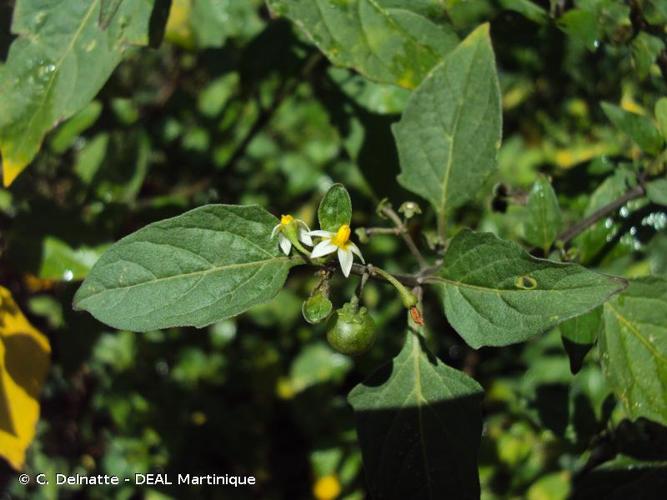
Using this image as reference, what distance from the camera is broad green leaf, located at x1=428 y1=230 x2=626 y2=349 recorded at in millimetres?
979

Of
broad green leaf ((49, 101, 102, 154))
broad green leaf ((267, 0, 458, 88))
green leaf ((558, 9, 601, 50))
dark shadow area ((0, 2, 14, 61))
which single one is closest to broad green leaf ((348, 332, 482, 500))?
broad green leaf ((267, 0, 458, 88))

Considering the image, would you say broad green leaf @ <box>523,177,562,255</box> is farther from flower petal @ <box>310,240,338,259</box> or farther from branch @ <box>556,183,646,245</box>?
flower petal @ <box>310,240,338,259</box>

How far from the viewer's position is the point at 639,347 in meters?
1.34

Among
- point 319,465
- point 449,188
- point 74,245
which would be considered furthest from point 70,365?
point 449,188

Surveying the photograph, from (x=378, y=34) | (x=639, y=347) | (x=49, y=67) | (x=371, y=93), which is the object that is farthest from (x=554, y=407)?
(x=49, y=67)

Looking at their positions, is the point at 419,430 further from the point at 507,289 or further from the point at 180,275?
the point at 180,275

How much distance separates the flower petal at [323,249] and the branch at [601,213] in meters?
0.56

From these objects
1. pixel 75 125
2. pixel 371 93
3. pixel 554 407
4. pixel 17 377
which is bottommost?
pixel 554 407

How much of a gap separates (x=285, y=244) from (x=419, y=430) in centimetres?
36

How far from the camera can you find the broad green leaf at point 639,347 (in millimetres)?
1294

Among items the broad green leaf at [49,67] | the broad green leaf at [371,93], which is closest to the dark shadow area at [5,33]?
the broad green leaf at [49,67]

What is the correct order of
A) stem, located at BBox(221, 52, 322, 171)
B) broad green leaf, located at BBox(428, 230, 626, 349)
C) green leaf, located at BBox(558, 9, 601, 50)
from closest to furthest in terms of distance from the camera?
broad green leaf, located at BBox(428, 230, 626, 349), green leaf, located at BBox(558, 9, 601, 50), stem, located at BBox(221, 52, 322, 171)

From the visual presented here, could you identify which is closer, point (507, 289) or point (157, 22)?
point (507, 289)

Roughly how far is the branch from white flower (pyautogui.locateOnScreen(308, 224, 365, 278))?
1.78 feet
